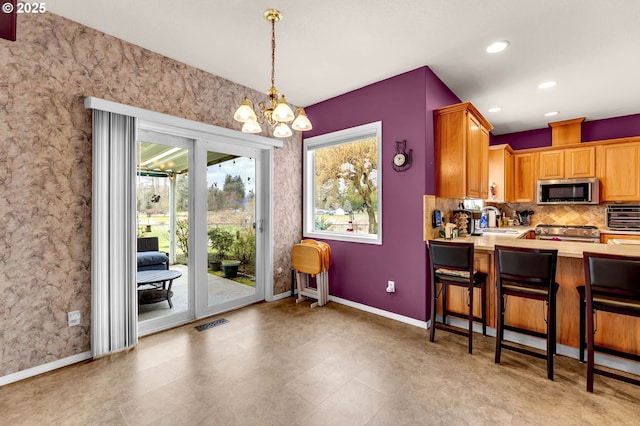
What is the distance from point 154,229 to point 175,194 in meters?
0.45

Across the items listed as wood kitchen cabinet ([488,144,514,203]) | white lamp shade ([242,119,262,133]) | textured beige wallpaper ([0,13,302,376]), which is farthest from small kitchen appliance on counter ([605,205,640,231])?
textured beige wallpaper ([0,13,302,376])

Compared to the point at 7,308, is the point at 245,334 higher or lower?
lower

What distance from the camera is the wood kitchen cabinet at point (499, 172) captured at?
5238 mm

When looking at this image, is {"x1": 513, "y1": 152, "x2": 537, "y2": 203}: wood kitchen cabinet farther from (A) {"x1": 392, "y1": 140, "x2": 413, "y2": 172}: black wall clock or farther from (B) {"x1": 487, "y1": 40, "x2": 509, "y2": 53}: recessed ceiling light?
(A) {"x1": 392, "y1": 140, "x2": 413, "y2": 172}: black wall clock

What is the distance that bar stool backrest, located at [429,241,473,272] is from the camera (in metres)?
2.59

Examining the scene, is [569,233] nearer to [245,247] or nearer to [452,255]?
[452,255]

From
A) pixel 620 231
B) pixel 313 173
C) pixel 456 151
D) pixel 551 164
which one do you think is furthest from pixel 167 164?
pixel 620 231

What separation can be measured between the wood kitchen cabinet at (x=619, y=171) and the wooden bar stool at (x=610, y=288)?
385 cm

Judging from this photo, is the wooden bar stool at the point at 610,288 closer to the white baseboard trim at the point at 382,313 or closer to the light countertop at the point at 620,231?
the white baseboard trim at the point at 382,313

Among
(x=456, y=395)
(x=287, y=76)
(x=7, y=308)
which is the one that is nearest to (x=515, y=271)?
(x=456, y=395)

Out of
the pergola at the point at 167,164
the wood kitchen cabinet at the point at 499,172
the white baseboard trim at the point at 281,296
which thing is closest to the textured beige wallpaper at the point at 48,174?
the pergola at the point at 167,164

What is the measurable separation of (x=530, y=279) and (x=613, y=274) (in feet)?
1.56

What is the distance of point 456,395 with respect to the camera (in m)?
2.02

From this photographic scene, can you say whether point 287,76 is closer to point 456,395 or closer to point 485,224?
point 456,395
